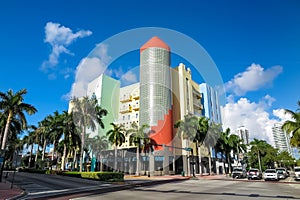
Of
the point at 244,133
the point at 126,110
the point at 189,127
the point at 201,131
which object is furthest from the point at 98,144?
the point at 244,133

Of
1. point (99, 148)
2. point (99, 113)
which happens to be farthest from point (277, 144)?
point (99, 113)

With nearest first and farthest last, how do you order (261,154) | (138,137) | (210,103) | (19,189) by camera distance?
(19,189), (138,137), (261,154), (210,103)

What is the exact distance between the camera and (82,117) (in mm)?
35594

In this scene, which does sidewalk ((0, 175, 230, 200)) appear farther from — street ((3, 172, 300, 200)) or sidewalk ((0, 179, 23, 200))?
street ((3, 172, 300, 200))

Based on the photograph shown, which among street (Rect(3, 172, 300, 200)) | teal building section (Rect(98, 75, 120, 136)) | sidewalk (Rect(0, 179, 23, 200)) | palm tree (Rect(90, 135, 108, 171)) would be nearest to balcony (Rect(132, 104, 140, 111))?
teal building section (Rect(98, 75, 120, 136))

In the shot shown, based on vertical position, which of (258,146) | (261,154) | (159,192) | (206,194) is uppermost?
(258,146)

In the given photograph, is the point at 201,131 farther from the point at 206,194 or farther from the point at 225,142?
the point at 206,194

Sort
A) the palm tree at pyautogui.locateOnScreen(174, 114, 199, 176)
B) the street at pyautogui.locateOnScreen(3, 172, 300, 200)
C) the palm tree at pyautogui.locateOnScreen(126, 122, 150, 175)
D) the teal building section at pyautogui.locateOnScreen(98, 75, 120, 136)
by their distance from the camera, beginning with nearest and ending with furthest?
the street at pyautogui.locateOnScreen(3, 172, 300, 200), the palm tree at pyautogui.locateOnScreen(126, 122, 150, 175), the palm tree at pyautogui.locateOnScreen(174, 114, 199, 176), the teal building section at pyautogui.locateOnScreen(98, 75, 120, 136)

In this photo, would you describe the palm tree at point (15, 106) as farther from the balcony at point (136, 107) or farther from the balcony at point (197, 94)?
the balcony at point (197, 94)

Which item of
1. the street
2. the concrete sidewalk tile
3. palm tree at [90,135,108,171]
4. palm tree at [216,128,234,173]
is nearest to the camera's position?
the concrete sidewalk tile

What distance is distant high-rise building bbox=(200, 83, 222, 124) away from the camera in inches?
3147

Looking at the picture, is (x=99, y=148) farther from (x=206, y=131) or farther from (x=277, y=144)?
(x=277, y=144)

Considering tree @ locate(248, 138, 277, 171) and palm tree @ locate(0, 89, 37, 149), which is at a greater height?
palm tree @ locate(0, 89, 37, 149)

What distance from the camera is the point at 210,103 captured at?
82.6 meters
